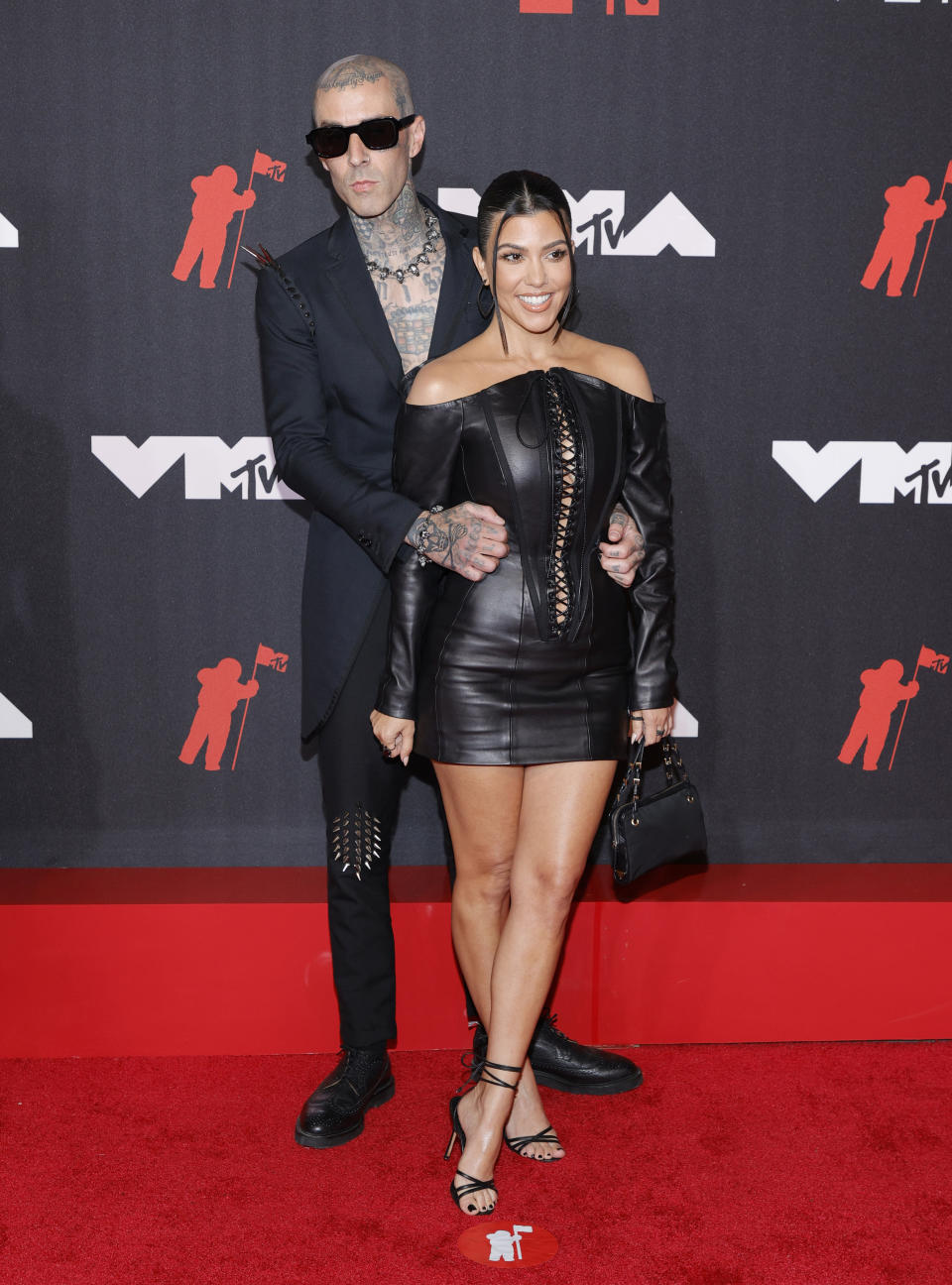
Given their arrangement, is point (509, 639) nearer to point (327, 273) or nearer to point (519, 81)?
point (327, 273)

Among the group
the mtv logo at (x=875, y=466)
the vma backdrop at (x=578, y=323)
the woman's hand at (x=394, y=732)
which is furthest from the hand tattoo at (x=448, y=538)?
the mtv logo at (x=875, y=466)

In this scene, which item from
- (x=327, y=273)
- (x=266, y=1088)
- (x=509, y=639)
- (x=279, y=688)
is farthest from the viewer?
(x=279, y=688)

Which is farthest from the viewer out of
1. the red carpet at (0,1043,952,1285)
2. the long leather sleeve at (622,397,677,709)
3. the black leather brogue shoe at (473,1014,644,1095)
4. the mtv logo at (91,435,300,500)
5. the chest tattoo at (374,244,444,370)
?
the mtv logo at (91,435,300,500)

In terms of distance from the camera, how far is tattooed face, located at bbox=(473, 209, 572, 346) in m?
2.32

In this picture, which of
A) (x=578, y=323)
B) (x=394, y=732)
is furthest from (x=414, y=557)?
(x=578, y=323)

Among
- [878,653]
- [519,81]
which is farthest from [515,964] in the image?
[519,81]

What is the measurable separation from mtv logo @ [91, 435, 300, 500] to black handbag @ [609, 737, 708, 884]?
50.8 inches

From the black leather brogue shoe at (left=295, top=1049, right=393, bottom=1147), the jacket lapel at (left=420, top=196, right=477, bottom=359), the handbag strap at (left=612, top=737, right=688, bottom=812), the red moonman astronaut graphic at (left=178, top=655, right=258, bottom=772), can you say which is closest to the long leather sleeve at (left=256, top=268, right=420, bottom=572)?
the jacket lapel at (left=420, top=196, right=477, bottom=359)

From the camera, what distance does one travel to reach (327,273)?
8.75 feet

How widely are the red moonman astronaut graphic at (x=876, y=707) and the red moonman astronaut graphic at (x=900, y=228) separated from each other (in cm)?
104

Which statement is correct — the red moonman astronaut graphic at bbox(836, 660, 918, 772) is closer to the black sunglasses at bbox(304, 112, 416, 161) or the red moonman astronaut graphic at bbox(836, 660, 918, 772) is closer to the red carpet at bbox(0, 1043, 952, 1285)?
the red carpet at bbox(0, 1043, 952, 1285)

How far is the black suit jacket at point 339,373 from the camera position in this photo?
2.65 meters

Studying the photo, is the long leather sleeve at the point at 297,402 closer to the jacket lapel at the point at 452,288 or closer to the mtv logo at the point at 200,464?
the jacket lapel at the point at 452,288

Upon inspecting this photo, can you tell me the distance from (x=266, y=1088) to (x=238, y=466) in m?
1.59
